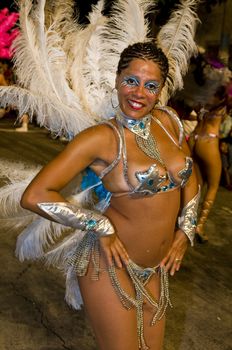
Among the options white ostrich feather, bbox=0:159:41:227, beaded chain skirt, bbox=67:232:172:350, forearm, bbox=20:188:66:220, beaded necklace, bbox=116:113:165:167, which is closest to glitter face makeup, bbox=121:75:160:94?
beaded necklace, bbox=116:113:165:167

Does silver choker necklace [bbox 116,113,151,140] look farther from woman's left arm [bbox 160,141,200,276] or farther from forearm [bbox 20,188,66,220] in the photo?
forearm [bbox 20,188,66,220]

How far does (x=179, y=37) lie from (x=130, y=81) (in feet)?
3.00

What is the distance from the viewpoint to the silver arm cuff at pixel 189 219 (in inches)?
73.4

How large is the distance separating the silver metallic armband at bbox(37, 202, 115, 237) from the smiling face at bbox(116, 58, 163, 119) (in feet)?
1.44

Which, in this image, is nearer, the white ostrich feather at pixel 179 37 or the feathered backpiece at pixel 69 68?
the feathered backpiece at pixel 69 68

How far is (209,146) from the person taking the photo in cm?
443

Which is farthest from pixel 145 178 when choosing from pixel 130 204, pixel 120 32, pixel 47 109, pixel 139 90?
pixel 120 32

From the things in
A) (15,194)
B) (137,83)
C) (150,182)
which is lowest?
(15,194)

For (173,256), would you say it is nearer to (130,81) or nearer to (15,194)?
(130,81)

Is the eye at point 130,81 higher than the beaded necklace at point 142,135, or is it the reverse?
the eye at point 130,81

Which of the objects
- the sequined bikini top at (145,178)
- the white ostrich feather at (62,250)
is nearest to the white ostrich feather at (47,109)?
the sequined bikini top at (145,178)

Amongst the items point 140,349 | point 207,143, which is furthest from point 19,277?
point 207,143

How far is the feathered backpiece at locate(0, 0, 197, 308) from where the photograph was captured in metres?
2.16

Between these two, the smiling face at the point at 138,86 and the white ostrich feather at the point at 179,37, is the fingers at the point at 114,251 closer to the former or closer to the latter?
the smiling face at the point at 138,86
